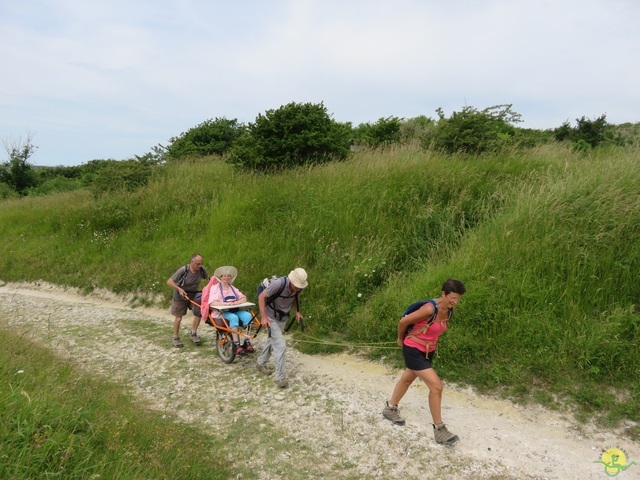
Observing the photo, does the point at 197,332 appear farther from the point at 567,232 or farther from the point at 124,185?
the point at 124,185

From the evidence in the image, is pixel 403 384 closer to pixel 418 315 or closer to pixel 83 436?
pixel 418 315

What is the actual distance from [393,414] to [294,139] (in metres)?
11.3

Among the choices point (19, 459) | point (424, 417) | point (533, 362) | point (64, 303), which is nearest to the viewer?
point (19, 459)

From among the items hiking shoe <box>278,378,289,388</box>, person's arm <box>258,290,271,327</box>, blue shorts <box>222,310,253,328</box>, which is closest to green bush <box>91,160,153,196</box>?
blue shorts <box>222,310,253,328</box>

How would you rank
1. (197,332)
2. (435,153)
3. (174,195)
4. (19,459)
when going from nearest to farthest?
(19,459) → (197,332) → (435,153) → (174,195)

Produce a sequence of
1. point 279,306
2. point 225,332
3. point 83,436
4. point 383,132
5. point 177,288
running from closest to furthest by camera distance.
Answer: point 83,436 → point 279,306 → point 225,332 → point 177,288 → point 383,132

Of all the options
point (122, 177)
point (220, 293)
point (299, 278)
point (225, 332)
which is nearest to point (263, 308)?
point (299, 278)

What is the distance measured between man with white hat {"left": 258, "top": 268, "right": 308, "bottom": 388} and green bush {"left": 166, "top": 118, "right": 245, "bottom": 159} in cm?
1626

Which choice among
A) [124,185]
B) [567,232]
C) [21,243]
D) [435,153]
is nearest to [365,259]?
[567,232]

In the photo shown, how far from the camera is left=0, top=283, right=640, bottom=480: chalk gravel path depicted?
4.75 metres

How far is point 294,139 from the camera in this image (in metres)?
15.0

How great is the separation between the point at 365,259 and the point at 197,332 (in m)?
4.17

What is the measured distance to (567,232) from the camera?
7809mm

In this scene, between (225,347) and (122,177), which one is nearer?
(225,347)
